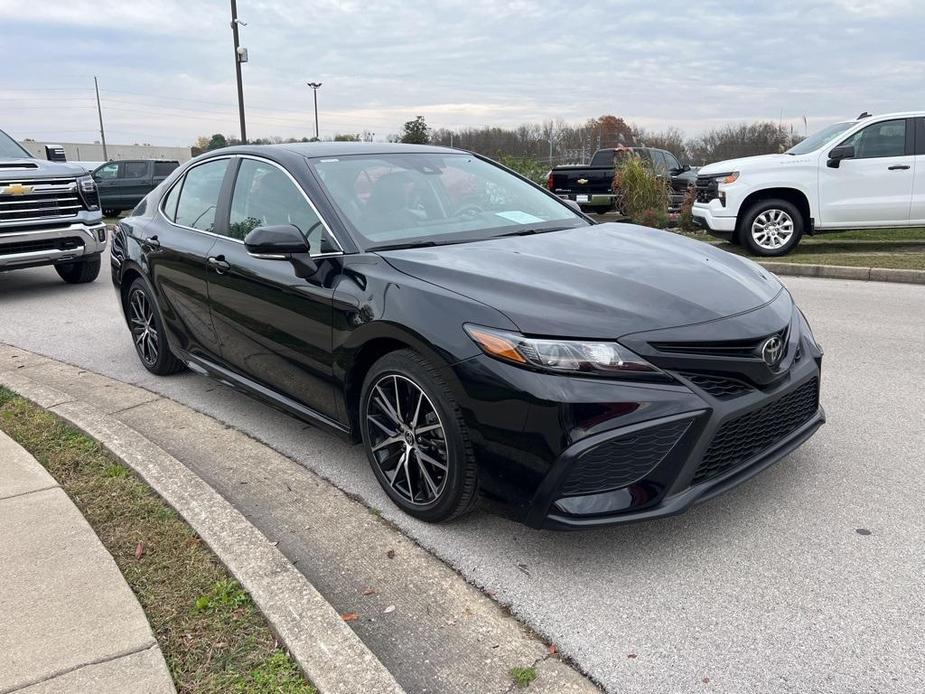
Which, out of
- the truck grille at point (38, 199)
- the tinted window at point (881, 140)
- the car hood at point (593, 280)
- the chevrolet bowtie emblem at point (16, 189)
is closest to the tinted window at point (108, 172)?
the truck grille at point (38, 199)

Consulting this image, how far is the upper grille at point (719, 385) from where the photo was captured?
2.67 m

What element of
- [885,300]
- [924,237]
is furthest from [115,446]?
[924,237]

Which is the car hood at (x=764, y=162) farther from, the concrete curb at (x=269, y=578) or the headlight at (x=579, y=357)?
the concrete curb at (x=269, y=578)

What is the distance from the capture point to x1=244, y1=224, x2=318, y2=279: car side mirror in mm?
3367

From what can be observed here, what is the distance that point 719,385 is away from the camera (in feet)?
8.89

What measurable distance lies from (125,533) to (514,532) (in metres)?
1.61

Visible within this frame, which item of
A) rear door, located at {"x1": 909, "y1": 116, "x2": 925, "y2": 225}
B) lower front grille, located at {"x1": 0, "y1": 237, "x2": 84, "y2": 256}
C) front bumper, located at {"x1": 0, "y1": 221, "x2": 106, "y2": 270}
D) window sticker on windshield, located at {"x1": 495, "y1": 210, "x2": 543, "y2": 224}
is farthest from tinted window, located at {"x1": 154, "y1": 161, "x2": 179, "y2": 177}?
window sticker on windshield, located at {"x1": 495, "y1": 210, "x2": 543, "y2": 224}

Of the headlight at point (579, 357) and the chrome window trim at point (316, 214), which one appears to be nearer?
the headlight at point (579, 357)

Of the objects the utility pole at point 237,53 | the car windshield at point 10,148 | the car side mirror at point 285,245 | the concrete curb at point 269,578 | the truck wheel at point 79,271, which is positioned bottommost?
the concrete curb at point 269,578

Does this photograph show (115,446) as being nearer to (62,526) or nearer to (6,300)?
(62,526)

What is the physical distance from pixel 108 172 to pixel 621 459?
882 inches

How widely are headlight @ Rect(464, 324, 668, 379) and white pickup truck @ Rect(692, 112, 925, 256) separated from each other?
29.3 ft

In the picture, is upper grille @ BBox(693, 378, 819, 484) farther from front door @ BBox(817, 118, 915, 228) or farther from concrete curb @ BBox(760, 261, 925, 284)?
front door @ BBox(817, 118, 915, 228)

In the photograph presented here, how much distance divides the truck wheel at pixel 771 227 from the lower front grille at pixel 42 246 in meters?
8.99
